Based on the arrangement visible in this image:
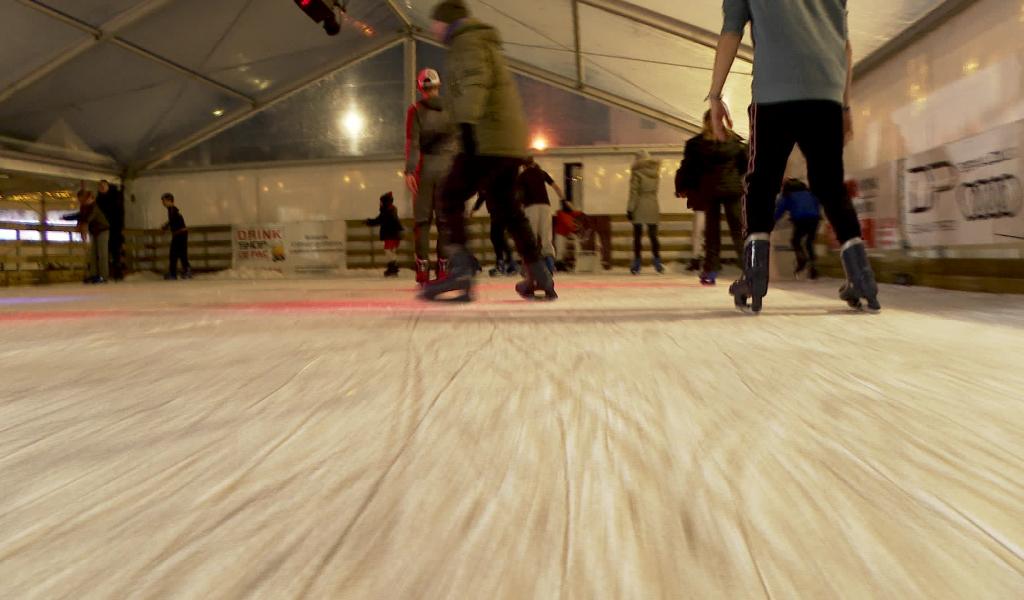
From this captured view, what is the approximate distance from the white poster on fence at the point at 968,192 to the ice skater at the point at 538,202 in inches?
141

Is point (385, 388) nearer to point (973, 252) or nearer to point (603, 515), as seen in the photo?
point (603, 515)

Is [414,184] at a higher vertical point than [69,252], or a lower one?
higher

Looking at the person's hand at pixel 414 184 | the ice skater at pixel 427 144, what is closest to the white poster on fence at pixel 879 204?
the ice skater at pixel 427 144

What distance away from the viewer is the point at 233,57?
10203 mm

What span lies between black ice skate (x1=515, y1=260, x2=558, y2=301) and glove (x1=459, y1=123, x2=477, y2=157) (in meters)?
0.74

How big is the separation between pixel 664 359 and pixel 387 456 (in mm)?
902

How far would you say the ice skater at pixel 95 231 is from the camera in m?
9.62

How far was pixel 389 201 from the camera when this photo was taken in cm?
918

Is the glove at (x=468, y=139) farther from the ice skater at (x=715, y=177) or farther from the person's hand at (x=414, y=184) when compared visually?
the ice skater at (x=715, y=177)

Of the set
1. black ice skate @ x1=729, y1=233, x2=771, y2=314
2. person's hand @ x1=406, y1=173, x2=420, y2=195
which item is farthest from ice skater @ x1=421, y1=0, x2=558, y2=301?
person's hand @ x1=406, y1=173, x2=420, y2=195

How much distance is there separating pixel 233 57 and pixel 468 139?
8838 millimetres

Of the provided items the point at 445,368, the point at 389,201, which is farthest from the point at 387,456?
the point at 389,201

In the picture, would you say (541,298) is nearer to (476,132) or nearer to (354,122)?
(476,132)

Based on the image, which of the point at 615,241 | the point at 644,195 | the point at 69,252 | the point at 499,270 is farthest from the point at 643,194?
the point at 69,252
